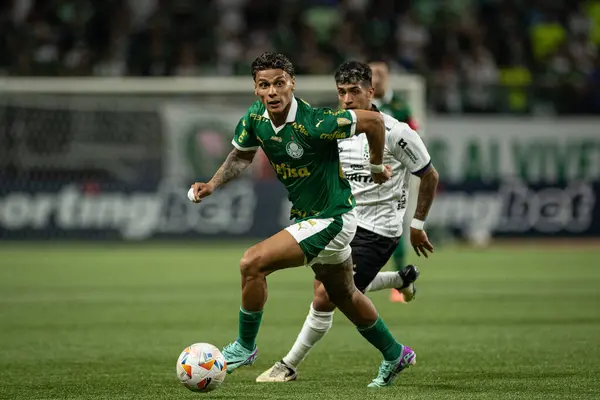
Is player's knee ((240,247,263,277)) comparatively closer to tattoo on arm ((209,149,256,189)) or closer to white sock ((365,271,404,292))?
tattoo on arm ((209,149,256,189))

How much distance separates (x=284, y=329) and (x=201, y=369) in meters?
3.80

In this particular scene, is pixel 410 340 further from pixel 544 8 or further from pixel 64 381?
pixel 544 8

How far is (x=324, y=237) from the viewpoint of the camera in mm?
6688

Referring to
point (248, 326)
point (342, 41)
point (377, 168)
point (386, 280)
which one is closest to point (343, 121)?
point (377, 168)

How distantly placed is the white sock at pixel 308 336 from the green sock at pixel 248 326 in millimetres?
518

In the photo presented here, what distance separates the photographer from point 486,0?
24.8 metres

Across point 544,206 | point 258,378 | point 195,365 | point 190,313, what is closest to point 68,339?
point 190,313

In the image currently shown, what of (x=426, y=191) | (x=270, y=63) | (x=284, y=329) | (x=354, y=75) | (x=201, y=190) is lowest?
(x=284, y=329)

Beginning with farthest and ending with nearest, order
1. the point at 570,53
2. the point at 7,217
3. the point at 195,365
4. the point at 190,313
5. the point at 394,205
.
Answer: the point at 570,53 < the point at 7,217 < the point at 190,313 < the point at 394,205 < the point at 195,365

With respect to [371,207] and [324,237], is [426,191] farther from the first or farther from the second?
[324,237]

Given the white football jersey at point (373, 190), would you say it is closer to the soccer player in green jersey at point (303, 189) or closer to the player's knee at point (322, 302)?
the player's knee at point (322, 302)

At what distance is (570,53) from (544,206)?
4.07 meters

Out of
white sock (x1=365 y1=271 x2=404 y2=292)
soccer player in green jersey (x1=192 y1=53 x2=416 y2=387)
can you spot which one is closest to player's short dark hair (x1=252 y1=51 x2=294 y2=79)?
soccer player in green jersey (x1=192 y1=53 x2=416 y2=387)

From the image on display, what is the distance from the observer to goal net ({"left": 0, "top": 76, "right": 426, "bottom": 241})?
2009 centimetres
